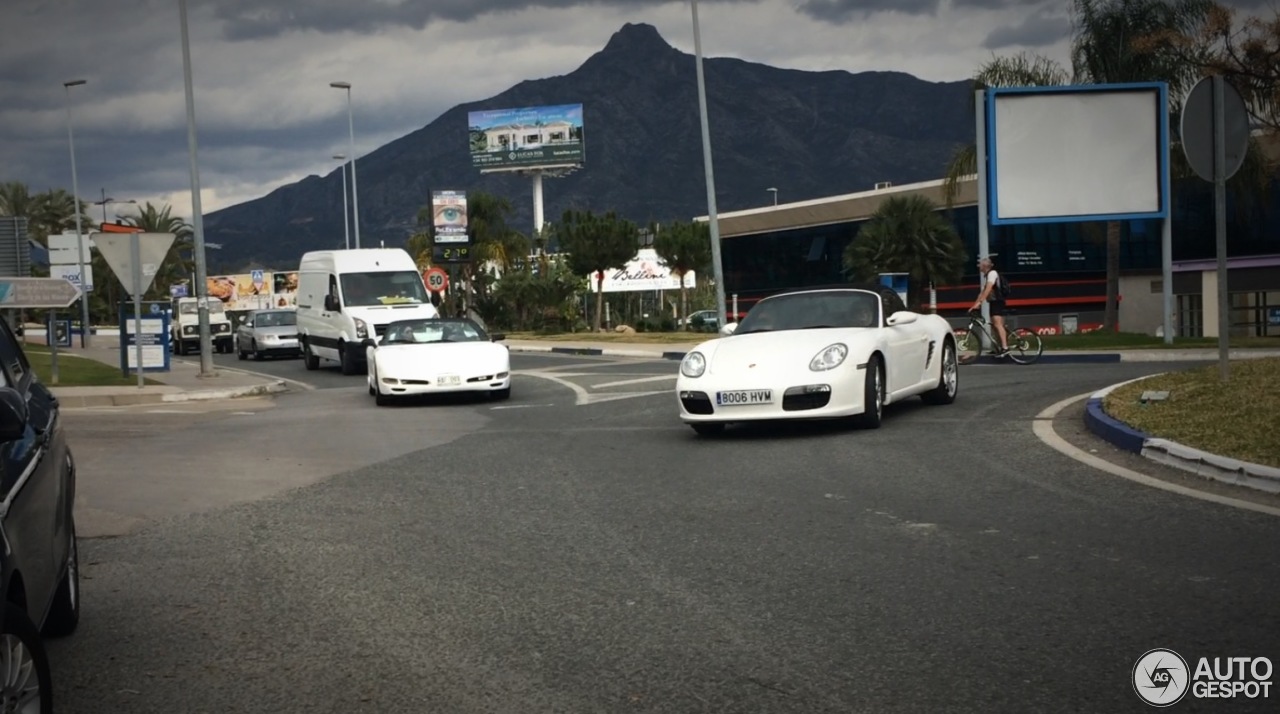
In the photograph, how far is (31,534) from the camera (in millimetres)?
4402

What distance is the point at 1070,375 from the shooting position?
720 inches

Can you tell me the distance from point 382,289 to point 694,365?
52.7 ft

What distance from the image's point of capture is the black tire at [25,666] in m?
3.54

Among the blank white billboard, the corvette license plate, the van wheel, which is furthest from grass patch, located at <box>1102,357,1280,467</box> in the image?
the van wheel

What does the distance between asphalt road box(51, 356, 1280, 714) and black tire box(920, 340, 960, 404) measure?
3359mm

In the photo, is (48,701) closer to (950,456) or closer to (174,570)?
(174,570)

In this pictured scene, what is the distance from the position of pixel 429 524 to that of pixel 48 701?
14.6ft

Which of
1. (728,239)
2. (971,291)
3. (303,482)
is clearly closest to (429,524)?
(303,482)

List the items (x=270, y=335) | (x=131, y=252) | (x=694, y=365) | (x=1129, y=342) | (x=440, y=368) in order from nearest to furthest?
(x=694, y=365), (x=440, y=368), (x=131, y=252), (x=1129, y=342), (x=270, y=335)

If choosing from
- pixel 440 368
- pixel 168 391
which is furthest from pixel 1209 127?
pixel 168 391

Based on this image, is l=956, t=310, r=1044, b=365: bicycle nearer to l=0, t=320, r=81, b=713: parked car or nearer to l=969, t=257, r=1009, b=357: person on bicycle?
l=969, t=257, r=1009, b=357: person on bicycle

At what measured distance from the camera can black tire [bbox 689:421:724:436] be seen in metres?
12.7

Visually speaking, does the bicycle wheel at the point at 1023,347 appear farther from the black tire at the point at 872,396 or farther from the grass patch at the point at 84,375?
the grass patch at the point at 84,375

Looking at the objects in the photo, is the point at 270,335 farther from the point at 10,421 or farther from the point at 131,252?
the point at 10,421
